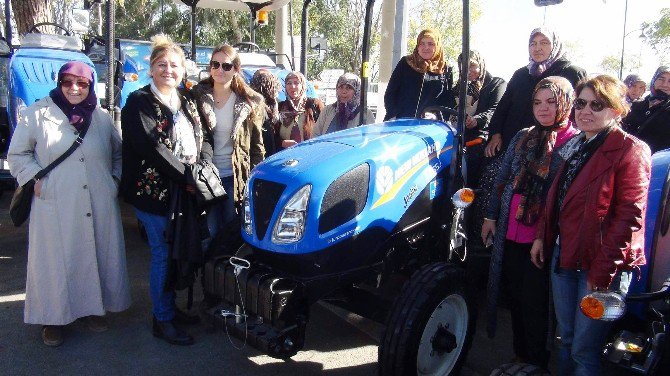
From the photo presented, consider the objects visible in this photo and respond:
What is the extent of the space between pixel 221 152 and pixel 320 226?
1.39 m

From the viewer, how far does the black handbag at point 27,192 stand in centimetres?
335

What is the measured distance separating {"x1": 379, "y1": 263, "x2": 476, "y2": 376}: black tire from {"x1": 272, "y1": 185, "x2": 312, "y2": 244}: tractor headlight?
0.59m

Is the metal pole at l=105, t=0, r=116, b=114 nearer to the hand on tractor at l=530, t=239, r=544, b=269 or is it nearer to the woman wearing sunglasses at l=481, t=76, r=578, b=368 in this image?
the woman wearing sunglasses at l=481, t=76, r=578, b=368

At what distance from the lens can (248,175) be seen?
143 inches

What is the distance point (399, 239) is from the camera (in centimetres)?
303

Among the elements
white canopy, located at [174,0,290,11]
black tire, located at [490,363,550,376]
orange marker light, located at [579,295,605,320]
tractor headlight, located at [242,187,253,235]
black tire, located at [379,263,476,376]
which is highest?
white canopy, located at [174,0,290,11]

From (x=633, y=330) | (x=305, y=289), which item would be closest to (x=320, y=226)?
Result: (x=305, y=289)

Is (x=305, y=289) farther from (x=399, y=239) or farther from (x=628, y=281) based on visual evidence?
(x=628, y=281)

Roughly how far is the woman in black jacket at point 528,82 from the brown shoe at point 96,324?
279 cm

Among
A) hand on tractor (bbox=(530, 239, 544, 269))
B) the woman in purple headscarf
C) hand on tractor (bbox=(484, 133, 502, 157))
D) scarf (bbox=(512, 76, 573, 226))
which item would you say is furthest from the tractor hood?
the woman in purple headscarf

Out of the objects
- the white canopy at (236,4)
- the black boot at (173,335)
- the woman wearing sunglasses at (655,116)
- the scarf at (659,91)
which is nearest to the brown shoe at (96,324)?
the black boot at (173,335)

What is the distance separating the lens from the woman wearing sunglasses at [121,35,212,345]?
10.8ft

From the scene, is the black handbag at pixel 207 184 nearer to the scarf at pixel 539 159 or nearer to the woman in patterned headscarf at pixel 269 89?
the woman in patterned headscarf at pixel 269 89

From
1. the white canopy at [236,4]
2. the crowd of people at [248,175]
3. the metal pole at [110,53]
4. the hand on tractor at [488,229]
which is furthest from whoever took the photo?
the white canopy at [236,4]
